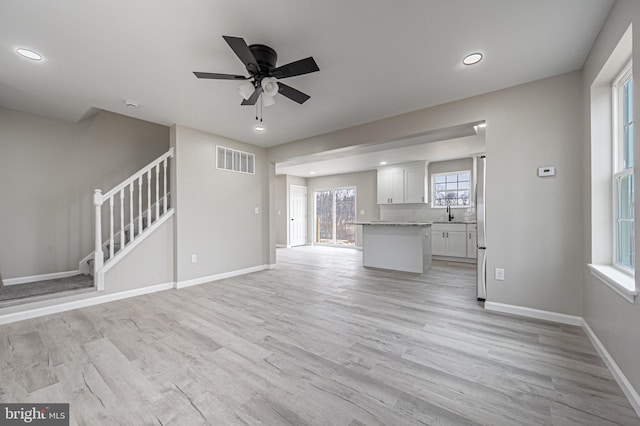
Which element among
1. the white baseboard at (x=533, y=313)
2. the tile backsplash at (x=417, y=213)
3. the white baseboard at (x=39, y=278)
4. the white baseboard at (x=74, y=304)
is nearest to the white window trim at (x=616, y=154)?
the white baseboard at (x=533, y=313)

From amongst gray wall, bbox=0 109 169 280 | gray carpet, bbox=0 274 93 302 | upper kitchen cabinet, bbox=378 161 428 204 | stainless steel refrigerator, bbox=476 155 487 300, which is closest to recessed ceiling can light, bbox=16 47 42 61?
gray wall, bbox=0 109 169 280

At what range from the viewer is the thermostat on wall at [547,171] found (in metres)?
2.66

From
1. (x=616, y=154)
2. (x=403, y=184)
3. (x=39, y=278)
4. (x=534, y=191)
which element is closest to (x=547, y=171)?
(x=534, y=191)

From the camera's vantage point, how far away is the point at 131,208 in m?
3.60

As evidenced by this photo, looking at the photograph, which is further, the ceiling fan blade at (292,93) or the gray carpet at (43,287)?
the gray carpet at (43,287)

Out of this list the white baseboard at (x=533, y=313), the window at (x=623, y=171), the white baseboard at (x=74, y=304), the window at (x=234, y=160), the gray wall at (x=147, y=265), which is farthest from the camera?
the window at (x=234, y=160)

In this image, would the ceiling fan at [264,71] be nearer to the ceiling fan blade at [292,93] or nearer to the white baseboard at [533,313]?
the ceiling fan blade at [292,93]

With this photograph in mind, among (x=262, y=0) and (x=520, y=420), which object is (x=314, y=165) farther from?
(x=520, y=420)

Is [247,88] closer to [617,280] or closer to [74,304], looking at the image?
[617,280]

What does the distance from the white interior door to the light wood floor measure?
6.12 metres

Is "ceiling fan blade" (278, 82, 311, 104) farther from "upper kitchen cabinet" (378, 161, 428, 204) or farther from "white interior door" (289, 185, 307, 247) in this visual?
"white interior door" (289, 185, 307, 247)

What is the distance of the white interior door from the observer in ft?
30.7

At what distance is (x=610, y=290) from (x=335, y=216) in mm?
7633

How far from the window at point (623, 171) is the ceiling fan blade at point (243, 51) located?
2.82 metres
